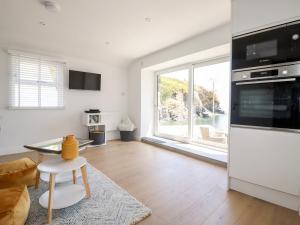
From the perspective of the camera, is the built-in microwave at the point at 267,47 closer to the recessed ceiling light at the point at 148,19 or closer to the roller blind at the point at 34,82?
the recessed ceiling light at the point at 148,19

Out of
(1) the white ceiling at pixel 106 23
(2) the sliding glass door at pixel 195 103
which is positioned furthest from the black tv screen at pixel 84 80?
(2) the sliding glass door at pixel 195 103

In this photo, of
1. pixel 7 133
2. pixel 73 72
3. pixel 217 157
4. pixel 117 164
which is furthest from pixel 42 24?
pixel 217 157

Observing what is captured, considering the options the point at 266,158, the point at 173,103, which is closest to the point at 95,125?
the point at 173,103

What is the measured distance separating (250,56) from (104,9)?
2.04 m

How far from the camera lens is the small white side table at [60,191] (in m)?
1.52

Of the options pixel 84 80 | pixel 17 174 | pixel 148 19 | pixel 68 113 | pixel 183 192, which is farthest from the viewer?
pixel 84 80

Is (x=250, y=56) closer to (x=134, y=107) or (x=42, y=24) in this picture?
(x=42, y=24)

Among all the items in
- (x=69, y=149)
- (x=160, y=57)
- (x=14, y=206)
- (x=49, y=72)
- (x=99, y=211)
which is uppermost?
(x=160, y=57)

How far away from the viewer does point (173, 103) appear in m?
4.58

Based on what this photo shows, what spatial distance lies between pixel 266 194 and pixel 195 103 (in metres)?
2.45

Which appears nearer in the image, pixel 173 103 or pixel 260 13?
pixel 260 13

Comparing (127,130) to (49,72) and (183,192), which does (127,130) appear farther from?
(183,192)

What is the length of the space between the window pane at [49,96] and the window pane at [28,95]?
5.4 inches

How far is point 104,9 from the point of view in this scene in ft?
7.62
